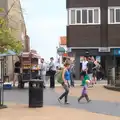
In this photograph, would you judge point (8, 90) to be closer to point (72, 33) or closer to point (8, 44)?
point (8, 44)

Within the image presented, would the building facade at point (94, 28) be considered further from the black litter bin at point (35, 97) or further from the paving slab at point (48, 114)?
the paving slab at point (48, 114)

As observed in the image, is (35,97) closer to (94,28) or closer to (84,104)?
(84,104)

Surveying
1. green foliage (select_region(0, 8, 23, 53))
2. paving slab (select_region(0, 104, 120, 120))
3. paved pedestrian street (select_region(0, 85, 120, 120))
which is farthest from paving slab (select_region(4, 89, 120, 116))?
green foliage (select_region(0, 8, 23, 53))

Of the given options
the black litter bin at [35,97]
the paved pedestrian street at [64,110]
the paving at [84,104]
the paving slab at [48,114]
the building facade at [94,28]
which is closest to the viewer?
the paving slab at [48,114]

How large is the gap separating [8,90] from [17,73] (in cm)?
294

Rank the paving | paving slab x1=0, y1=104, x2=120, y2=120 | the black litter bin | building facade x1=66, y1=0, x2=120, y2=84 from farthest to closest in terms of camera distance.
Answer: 1. building facade x1=66, y1=0, x2=120, y2=84
2. the black litter bin
3. the paving
4. paving slab x1=0, y1=104, x2=120, y2=120

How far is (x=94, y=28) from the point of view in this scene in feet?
131

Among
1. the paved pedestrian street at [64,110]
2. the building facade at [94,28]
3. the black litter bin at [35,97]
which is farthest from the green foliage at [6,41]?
the building facade at [94,28]

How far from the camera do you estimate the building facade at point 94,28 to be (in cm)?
3981

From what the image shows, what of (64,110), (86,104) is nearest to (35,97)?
(64,110)

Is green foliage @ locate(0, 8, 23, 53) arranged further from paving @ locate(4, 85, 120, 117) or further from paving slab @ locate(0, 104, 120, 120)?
paving @ locate(4, 85, 120, 117)

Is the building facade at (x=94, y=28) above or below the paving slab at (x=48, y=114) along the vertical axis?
above

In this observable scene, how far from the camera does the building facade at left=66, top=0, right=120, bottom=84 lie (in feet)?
131

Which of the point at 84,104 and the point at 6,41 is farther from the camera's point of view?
the point at 84,104
